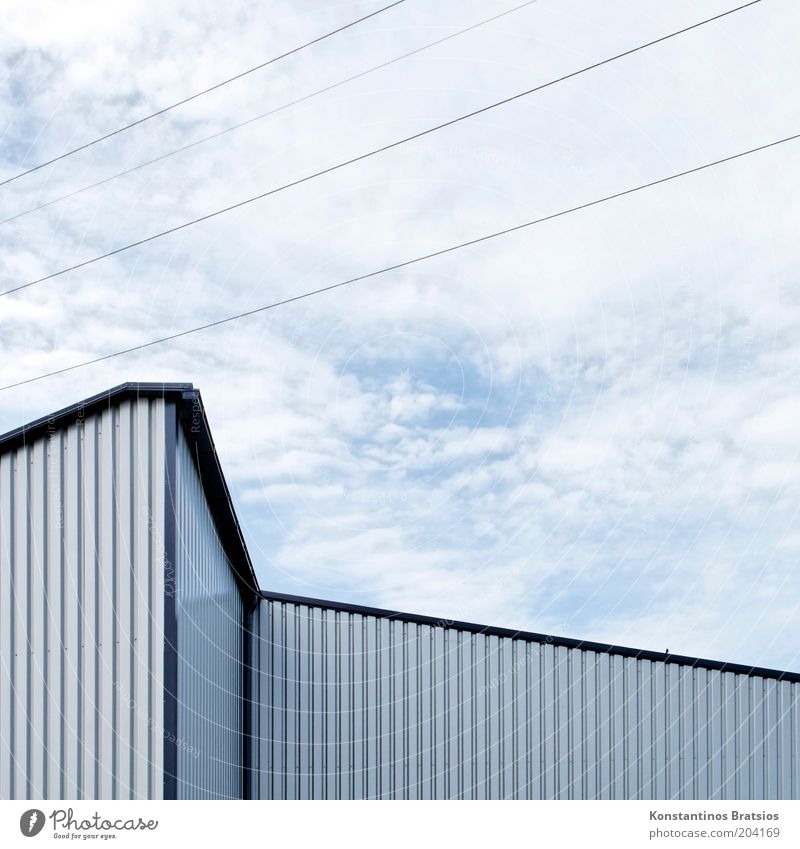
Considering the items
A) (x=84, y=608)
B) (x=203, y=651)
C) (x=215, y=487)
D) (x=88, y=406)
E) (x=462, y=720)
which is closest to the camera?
(x=84, y=608)

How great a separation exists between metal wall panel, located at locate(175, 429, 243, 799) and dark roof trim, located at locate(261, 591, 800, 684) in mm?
1479

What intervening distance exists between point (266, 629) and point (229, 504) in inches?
146

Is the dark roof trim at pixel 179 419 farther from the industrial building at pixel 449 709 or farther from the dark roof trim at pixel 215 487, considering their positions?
the industrial building at pixel 449 709

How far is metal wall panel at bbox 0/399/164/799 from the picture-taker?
802cm

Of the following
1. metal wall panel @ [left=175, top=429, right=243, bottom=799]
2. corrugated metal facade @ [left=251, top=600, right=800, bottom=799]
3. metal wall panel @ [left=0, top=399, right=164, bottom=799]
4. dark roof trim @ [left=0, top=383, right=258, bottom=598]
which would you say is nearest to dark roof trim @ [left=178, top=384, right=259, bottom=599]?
dark roof trim @ [left=0, top=383, right=258, bottom=598]

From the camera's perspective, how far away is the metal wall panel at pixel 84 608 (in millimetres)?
8016

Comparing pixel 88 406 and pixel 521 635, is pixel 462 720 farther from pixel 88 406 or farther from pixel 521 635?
pixel 88 406

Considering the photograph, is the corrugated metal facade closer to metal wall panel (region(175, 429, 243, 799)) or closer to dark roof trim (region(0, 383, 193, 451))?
metal wall panel (region(175, 429, 243, 799))

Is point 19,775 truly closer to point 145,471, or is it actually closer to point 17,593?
point 17,593

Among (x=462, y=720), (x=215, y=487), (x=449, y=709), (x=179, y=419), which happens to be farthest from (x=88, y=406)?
(x=462, y=720)

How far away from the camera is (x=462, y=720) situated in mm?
14172

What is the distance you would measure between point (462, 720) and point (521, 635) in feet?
5.31
